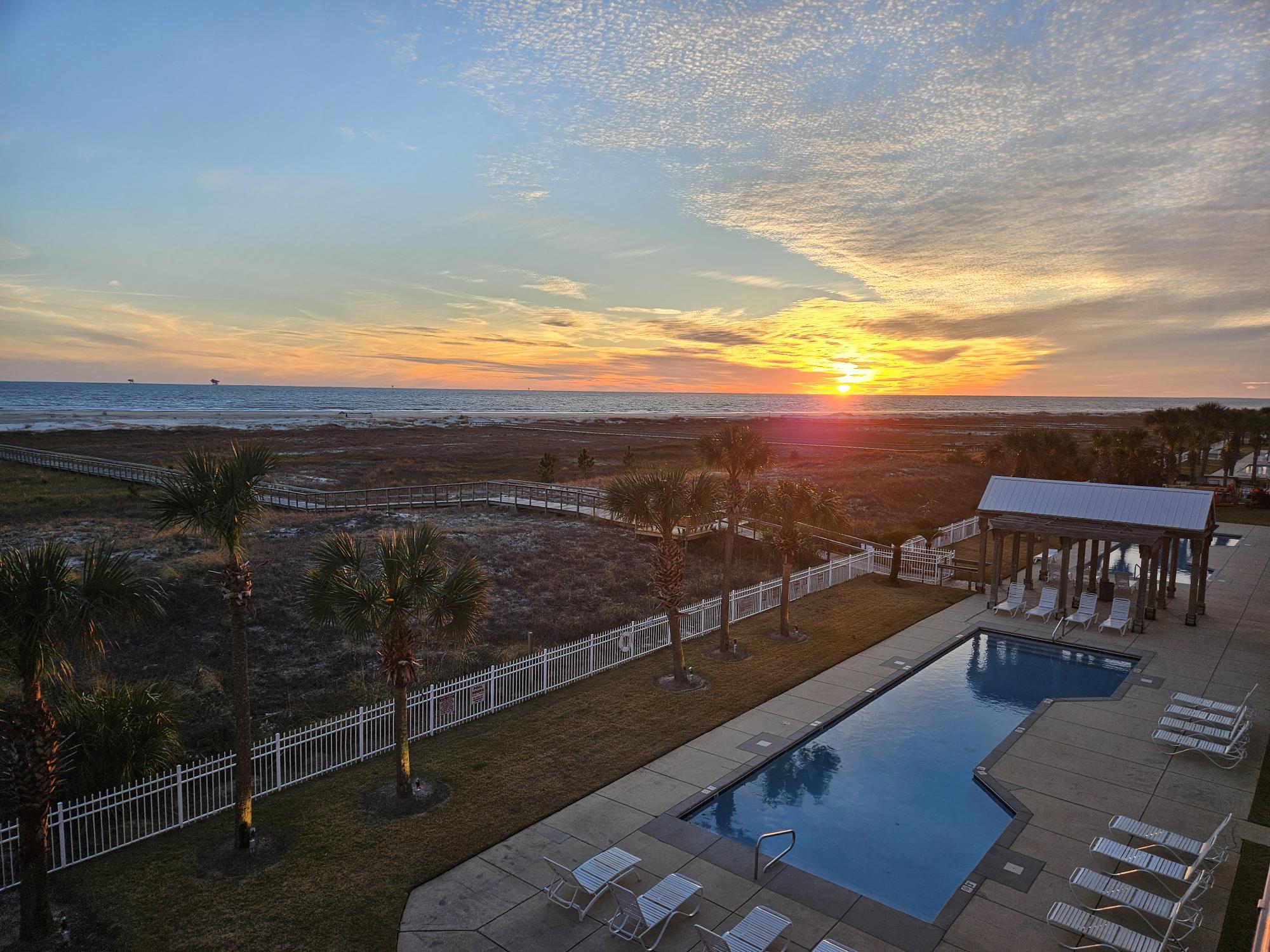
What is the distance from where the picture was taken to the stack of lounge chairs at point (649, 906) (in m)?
7.94

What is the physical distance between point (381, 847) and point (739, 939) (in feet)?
17.5

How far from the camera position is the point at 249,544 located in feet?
92.2

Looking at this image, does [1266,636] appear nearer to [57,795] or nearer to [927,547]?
[927,547]

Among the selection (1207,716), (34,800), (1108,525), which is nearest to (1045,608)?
(1108,525)

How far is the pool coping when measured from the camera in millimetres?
8789

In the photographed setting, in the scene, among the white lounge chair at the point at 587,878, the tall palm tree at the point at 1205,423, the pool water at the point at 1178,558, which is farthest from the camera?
the tall palm tree at the point at 1205,423

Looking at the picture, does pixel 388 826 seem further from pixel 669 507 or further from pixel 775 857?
pixel 669 507

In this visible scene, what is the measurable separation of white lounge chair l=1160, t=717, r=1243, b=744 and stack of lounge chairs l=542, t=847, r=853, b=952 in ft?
31.4

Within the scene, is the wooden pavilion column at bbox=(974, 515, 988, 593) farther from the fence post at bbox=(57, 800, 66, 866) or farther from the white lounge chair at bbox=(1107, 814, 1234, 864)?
the fence post at bbox=(57, 800, 66, 866)

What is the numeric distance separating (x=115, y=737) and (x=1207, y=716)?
19492 mm

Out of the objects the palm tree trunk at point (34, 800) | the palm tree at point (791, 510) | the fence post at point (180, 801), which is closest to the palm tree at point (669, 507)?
the palm tree at point (791, 510)

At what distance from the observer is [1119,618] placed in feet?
68.9

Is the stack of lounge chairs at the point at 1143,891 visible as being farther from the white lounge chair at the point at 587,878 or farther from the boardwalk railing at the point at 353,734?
the boardwalk railing at the point at 353,734

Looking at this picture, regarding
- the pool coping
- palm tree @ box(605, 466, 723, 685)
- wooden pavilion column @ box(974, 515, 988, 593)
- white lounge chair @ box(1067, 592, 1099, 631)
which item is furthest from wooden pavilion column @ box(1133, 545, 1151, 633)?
palm tree @ box(605, 466, 723, 685)
